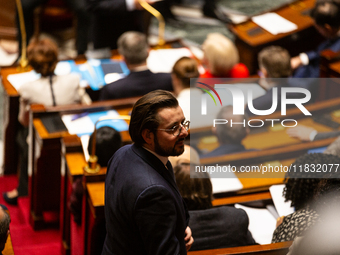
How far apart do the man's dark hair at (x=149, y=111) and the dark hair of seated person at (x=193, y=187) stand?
511mm

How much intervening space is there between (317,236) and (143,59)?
2539mm

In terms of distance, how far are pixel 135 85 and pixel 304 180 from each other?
172 cm

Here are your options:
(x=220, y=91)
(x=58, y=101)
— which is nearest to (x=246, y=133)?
(x=220, y=91)

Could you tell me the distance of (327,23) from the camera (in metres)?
4.09

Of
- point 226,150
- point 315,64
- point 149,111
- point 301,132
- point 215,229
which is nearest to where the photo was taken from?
point 149,111

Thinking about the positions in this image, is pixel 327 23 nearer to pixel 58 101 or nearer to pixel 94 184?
pixel 58 101

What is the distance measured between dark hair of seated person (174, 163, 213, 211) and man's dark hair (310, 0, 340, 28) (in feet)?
7.72

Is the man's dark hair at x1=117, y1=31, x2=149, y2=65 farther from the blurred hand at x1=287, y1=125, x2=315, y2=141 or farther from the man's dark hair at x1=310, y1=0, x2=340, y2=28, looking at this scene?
the man's dark hair at x1=310, y1=0, x2=340, y2=28

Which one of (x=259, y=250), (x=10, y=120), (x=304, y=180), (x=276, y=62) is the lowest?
(x=10, y=120)

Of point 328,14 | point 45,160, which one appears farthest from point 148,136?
point 328,14

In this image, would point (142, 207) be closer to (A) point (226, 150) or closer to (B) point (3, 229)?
(B) point (3, 229)

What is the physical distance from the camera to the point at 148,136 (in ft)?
5.88

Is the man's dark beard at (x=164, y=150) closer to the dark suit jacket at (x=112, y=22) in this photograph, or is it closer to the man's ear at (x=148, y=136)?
the man's ear at (x=148, y=136)

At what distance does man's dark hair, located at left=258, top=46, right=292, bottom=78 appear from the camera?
3740 mm
